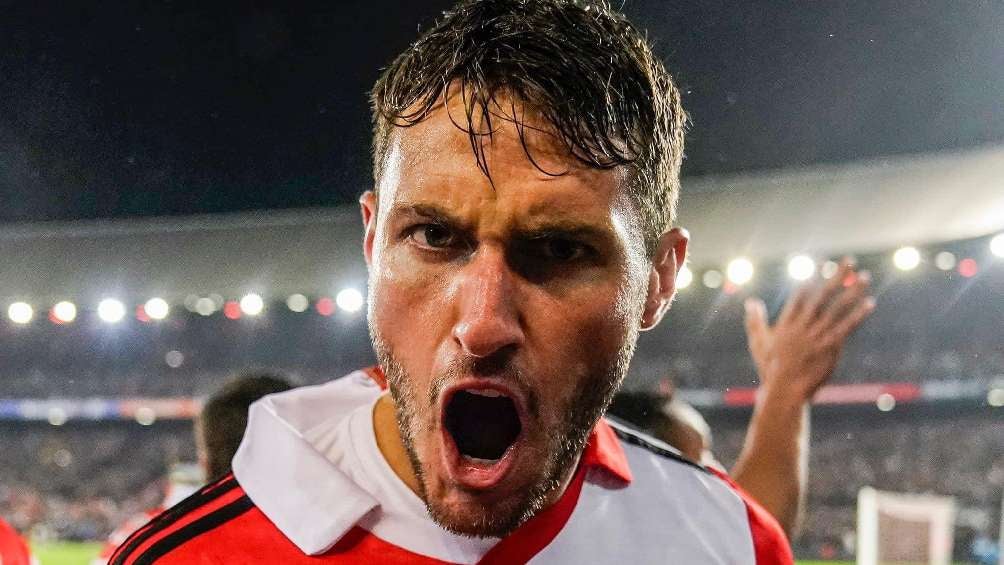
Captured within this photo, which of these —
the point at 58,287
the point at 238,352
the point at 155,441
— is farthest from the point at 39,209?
the point at 155,441

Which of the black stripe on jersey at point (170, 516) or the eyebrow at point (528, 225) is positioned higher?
the eyebrow at point (528, 225)

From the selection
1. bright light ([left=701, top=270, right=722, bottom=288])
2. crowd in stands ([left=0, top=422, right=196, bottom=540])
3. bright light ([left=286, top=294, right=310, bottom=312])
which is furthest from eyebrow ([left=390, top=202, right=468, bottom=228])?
crowd in stands ([left=0, top=422, right=196, bottom=540])

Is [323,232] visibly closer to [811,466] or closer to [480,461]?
[480,461]

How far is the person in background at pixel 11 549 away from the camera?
2256 millimetres

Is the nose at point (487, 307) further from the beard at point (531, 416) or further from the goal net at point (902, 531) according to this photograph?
the goal net at point (902, 531)

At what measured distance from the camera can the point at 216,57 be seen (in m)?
2.41

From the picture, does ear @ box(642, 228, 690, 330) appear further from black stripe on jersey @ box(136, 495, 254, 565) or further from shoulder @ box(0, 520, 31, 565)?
shoulder @ box(0, 520, 31, 565)

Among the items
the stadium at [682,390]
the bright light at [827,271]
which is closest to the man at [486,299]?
the bright light at [827,271]

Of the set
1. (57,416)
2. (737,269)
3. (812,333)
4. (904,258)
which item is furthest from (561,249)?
(57,416)

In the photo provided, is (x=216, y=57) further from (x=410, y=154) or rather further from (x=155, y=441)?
(x=155, y=441)

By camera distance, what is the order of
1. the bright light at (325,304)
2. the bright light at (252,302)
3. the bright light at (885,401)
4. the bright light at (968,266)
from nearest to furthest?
the bright light at (252,302) < the bright light at (325,304) < the bright light at (968,266) < the bright light at (885,401)

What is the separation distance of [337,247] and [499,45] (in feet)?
8.56

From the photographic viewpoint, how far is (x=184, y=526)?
1217 millimetres

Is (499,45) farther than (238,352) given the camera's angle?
No
